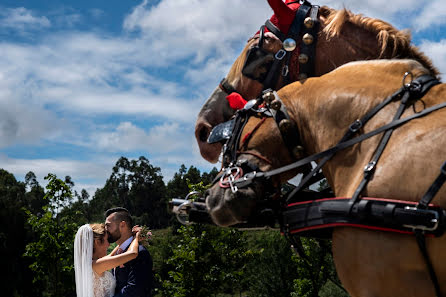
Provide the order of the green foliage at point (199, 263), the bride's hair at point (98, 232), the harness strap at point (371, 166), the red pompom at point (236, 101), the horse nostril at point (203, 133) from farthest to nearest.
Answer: the green foliage at point (199, 263) → the bride's hair at point (98, 232) → the horse nostril at point (203, 133) → the red pompom at point (236, 101) → the harness strap at point (371, 166)

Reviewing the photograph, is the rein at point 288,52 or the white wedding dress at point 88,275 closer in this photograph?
the rein at point 288,52

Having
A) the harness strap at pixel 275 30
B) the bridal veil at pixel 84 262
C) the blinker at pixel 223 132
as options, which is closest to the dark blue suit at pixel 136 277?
the bridal veil at pixel 84 262

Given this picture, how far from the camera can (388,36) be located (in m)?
3.37

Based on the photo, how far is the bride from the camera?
611 cm

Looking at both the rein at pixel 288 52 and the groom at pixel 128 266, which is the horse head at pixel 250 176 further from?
the groom at pixel 128 266

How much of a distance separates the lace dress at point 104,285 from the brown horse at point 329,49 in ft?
10.4

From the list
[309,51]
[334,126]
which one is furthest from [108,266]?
[334,126]

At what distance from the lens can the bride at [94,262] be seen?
6.11m

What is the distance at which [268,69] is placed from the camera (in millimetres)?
3957

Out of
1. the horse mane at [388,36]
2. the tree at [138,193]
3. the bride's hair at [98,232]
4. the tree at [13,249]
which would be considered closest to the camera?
the horse mane at [388,36]

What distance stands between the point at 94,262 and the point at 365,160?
15.5ft

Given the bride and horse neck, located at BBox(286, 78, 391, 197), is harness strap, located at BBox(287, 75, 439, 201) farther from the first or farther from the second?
the bride

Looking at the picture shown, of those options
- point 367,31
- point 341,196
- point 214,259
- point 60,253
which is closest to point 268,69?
point 367,31

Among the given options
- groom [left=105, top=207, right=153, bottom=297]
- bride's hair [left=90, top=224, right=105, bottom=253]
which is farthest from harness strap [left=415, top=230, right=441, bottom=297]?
bride's hair [left=90, top=224, right=105, bottom=253]
